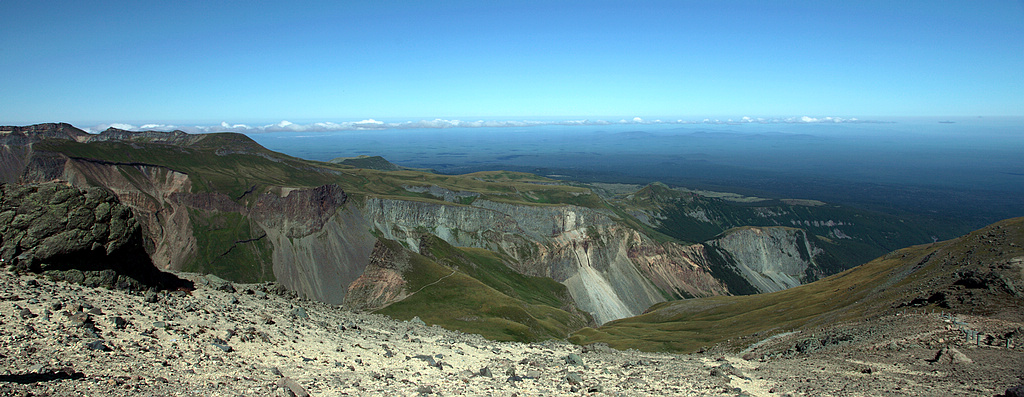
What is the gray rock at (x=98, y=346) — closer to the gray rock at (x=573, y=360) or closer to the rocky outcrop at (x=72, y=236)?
the rocky outcrop at (x=72, y=236)

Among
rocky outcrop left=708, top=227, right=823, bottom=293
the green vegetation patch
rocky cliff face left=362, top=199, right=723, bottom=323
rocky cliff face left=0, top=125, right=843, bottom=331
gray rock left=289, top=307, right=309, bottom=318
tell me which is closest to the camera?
gray rock left=289, top=307, right=309, bottom=318

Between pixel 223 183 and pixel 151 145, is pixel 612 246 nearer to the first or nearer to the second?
pixel 223 183

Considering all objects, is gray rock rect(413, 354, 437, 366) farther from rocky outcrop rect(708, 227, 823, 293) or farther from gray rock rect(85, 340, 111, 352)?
rocky outcrop rect(708, 227, 823, 293)

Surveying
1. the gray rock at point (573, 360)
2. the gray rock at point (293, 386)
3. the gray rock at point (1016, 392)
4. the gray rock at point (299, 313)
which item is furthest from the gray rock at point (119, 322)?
the gray rock at point (1016, 392)

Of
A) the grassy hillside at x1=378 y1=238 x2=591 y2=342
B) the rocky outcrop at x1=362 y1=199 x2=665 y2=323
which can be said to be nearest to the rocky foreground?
the grassy hillside at x1=378 y1=238 x2=591 y2=342

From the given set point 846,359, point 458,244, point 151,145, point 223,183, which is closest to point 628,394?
point 846,359

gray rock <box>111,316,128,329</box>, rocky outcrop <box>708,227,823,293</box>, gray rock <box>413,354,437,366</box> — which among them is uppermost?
gray rock <box>111,316,128,329</box>

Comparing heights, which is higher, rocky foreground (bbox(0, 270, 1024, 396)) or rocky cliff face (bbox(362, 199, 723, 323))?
rocky foreground (bbox(0, 270, 1024, 396))

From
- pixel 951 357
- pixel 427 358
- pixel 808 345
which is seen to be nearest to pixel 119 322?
pixel 427 358
